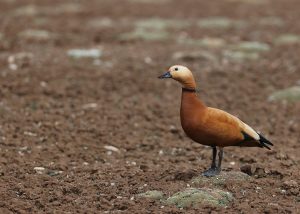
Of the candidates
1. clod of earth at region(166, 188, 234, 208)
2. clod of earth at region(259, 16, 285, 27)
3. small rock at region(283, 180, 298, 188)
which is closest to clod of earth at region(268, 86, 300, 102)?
small rock at region(283, 180, 298, 188)

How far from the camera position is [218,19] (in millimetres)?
18688

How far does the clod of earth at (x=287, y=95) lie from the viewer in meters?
11.1

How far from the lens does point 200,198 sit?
594cm

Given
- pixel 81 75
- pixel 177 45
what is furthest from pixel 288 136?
pixel 177 45

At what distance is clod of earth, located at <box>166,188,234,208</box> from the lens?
5906 millimetres

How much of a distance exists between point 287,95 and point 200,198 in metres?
5.61

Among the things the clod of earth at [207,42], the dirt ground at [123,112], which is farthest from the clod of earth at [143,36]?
the clod of earth at [207,42]

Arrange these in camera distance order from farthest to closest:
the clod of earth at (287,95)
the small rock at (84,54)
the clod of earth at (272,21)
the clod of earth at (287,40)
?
the clod of earth at (272,21)
the clod of earth at (287,40)
the small rock at (84,54)
the clod of earth at (287,95)

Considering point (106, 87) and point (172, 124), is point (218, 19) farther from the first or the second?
point (172, 124)

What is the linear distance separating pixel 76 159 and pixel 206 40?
26.8ft

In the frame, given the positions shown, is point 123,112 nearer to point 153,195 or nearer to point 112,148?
point 112,148

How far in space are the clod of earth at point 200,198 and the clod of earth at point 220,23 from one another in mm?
11899

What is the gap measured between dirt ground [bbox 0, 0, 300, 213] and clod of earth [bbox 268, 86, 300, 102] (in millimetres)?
156

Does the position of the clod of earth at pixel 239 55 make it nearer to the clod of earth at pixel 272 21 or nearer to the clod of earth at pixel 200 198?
the clod of earth at pixel 272 21
